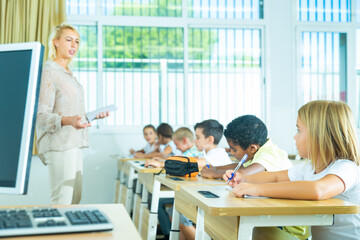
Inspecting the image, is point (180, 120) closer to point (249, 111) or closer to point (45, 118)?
point (249, 111)

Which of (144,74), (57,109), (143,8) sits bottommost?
(57,109)

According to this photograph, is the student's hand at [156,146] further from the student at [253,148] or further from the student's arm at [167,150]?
the student at [253,148]

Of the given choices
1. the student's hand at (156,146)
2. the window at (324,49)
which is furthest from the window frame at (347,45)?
the student's hand at (156,146)

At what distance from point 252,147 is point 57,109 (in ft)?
3.61

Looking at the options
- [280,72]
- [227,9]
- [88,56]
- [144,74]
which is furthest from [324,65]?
[88,56]

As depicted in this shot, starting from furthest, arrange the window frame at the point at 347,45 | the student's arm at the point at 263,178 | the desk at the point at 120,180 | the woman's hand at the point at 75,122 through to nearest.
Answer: the window frame at the point at 347,45, the desk at the point at 120,180, the woman's hand at the point at 75,122, the student's arm at the point at 263,178

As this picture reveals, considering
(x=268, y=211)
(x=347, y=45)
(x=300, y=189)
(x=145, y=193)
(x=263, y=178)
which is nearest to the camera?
(x=268, y=211)

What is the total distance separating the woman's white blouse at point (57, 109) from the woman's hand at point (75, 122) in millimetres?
30

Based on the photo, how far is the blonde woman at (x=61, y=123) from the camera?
7.28 feet

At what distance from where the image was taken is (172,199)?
3619 mm

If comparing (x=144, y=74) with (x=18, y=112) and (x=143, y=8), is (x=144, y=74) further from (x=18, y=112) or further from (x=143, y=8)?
(x=18, y=112)

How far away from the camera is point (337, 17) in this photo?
561cm

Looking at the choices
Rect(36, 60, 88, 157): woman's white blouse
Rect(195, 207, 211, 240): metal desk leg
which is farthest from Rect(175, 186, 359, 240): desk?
Rect(36, 60, 88, 157): woman's white blouse

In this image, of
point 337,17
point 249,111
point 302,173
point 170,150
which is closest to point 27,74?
point 302,173
